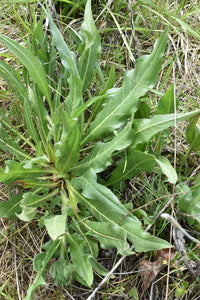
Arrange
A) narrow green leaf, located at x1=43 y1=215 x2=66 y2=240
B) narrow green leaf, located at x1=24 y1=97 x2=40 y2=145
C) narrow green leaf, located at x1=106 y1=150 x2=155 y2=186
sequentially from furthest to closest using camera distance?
narrow green leaf, located at x1=24 y1=97 x2=40 y2=145, narrow green leaf, located at x1=106 y1=150 x2=155 y2=186, narrow green leaf, located at x1=43 y1=215 x2=66 y2=240

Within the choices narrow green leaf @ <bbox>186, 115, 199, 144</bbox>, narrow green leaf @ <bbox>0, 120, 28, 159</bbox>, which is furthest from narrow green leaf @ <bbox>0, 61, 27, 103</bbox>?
narrow green leaf @ <bbox>186, 115, 199, 144</bbox>

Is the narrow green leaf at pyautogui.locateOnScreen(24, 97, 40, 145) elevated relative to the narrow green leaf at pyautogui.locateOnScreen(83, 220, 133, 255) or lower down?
elevated

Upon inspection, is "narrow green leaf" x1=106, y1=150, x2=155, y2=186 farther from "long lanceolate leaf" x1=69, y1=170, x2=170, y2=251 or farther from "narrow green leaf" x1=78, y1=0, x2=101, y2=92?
"narrow green leaf" x1=78, y1=0, x2=101, y2=92

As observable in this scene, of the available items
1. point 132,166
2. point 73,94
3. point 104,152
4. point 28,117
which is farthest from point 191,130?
point 28,117

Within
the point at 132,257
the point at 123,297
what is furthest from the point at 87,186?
the point at 123,297

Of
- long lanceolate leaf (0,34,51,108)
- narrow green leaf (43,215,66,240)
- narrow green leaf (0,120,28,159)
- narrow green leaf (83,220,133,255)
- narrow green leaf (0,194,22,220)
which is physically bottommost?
narrow green leaf (83,220,133,255)

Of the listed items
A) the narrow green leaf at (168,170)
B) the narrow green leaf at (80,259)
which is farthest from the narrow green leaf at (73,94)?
the narrow green leaf at (80,259)

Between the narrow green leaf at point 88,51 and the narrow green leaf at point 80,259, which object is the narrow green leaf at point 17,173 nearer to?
the narrow green leaf at point 80,259
